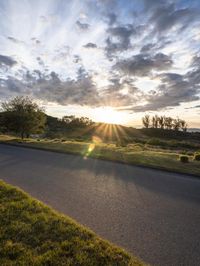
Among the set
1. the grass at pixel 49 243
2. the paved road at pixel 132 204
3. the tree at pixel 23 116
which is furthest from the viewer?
the tree at pixel 23 116

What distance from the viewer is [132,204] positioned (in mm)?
6211

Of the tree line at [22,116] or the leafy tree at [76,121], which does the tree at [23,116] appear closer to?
the tree line at [22,116]

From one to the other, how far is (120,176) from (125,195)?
289 cm

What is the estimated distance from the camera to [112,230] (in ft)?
15.1

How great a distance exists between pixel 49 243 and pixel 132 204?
300 cm

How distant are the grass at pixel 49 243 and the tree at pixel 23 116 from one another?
2543 cm

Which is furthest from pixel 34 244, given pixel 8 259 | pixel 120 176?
pixel 120 176

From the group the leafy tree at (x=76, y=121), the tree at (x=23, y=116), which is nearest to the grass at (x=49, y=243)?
the tree at (x=23, y=116)

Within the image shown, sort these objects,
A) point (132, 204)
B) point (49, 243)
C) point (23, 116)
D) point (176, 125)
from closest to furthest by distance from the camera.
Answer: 1. point (49, 243)
2. point (132, 204)
3. point (23, 116)
4. point (176, 125)

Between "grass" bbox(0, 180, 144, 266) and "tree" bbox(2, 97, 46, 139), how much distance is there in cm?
2543

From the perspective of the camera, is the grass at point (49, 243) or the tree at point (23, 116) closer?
the grass at point (49, 243)

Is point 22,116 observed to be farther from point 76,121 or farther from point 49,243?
point 76,121

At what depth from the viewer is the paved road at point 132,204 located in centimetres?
408

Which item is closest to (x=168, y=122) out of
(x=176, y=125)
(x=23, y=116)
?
(x=176, y=125)
